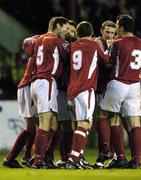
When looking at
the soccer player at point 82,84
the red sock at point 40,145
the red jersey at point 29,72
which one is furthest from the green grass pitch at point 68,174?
the red jersey at point 29,72

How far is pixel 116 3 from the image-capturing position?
2320cm

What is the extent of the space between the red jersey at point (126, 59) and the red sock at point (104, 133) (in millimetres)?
734

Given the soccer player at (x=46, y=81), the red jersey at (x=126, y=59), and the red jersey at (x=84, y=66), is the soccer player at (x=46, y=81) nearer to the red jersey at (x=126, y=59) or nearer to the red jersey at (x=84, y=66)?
the red jersey at (x=84, y=66)

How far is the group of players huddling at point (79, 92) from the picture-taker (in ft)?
38.4

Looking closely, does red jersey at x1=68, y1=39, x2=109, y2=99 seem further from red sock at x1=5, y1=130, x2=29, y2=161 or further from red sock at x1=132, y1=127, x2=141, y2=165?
red sock at x1=5, y1=130, x2=29, y2=161

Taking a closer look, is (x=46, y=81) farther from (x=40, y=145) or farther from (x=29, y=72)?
(x=40, y=145)

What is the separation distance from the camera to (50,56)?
11.9 meters

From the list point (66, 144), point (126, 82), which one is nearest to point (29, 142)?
point (66, 144)

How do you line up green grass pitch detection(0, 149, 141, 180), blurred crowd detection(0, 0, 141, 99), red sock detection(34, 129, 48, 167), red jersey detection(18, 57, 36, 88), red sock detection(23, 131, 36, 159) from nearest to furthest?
green grass pitch detection(0, 149, 141, 180) → red sock detection(34, 129, 48, 167) → red jersey detection(18, 57, 36, 88) → red sock detection(23, 131, 36, 159) → blurred crowd detection(0, 0, 141, 99)

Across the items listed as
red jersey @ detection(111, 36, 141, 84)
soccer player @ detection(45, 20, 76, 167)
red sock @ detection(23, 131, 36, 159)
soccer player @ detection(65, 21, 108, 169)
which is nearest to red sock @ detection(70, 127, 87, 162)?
soccer player @ detection(65, 21, 108, 169)

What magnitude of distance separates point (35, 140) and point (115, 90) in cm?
131

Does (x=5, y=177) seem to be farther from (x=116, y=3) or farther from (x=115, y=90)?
(x=116, y=3)

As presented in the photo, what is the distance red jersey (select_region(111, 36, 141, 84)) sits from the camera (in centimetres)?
1191

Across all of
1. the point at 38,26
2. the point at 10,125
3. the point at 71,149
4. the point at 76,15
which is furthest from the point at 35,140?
the point at 38,26
